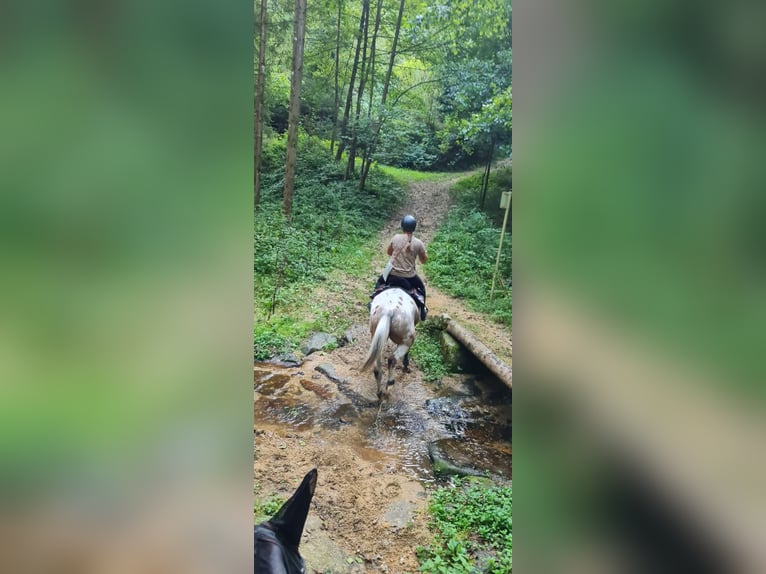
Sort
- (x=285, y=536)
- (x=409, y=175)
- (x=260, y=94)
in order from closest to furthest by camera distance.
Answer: (x=285, y=536)
(x=260, y=94)
(x=409, y=175)

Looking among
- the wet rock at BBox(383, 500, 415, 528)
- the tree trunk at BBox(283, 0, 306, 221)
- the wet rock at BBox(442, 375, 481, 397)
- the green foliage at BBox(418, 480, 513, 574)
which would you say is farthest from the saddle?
the wet rock at BBox(383, 500, 415, 528)

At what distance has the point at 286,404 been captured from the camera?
283 cm

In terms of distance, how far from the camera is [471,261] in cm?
294

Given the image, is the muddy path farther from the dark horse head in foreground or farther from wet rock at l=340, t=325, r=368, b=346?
the dark horse head in foreground

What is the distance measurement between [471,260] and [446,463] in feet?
4.83

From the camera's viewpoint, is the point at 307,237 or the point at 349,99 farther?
the point at 307,237

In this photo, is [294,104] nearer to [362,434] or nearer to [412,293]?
[412,293]

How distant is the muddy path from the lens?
7.97 feet

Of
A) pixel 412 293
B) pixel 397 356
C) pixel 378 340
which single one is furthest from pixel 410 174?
pixel 397 356

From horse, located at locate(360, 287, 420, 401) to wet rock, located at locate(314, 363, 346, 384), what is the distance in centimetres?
19

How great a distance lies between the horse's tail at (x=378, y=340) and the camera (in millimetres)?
2961
